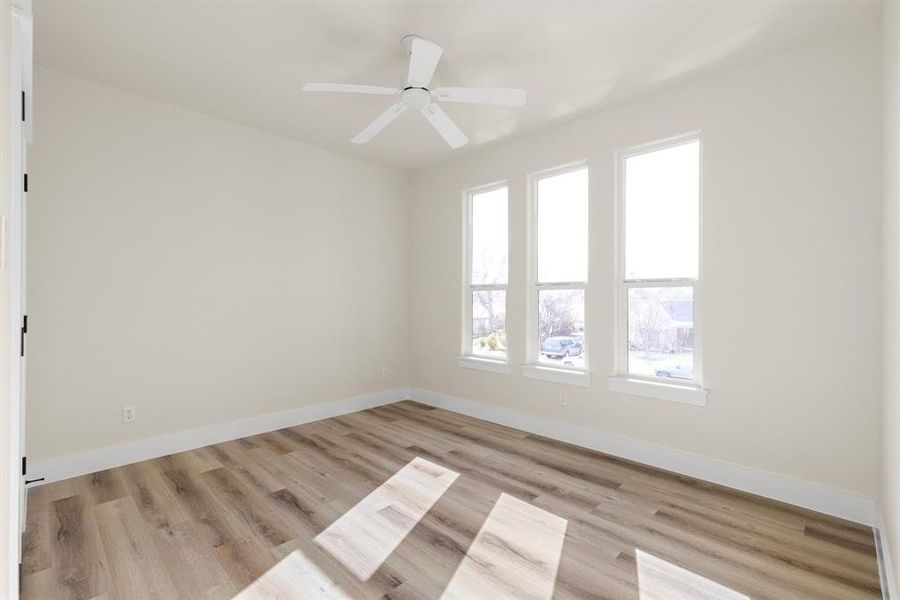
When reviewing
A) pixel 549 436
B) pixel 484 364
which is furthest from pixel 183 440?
pixel 549 436

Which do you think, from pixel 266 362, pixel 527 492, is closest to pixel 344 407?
pixel 266 362

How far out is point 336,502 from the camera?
9.29 ft

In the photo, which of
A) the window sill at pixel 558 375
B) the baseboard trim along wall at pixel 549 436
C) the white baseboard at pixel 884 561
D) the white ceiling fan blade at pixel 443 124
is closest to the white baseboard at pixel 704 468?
the baseboard trim along wall at pixel 549 436

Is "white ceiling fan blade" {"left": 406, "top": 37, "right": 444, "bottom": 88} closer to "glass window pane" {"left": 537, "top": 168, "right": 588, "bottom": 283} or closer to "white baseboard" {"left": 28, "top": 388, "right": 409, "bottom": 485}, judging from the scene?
"glass window pane" {"left": 537, "top": 168, "right": 588, "bottom": 283}

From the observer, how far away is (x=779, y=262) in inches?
113

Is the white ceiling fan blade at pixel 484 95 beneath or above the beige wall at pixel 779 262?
above

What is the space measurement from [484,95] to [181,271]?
2.87 m

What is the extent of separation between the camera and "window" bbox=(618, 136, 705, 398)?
10.9 ft

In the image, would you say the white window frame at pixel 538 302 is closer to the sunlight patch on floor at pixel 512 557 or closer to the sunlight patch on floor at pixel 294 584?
the sunlight patch on floor at pixel 512 557

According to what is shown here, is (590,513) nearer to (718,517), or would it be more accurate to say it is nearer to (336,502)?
(718,517)

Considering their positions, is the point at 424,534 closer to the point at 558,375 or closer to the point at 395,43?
the point at 558,375

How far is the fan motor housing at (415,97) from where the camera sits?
273cm

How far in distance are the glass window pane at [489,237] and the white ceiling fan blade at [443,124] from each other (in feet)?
4.80

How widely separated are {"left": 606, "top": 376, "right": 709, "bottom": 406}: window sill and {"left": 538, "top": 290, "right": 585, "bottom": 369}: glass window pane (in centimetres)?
41
